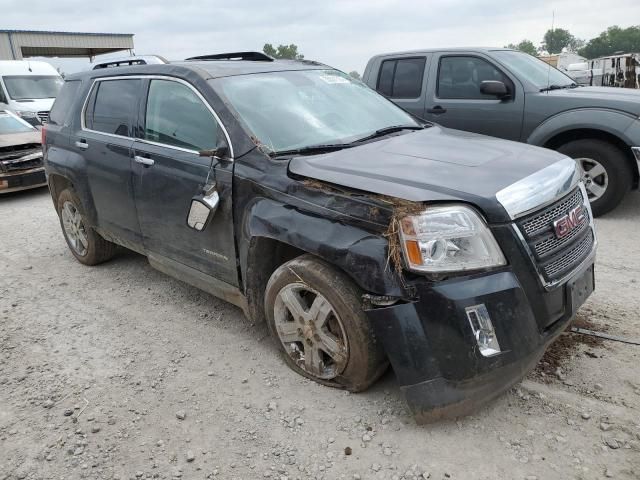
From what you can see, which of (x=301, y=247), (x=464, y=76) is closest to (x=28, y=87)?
(x=464, y=76)

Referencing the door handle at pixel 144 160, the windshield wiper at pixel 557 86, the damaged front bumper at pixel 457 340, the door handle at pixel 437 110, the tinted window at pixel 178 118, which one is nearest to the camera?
the damaged front bumper at pixel 457 340

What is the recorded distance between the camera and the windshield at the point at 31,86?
47.1 ft

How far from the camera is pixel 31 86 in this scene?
14672 millimetres

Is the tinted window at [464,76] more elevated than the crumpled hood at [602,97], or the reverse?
the tinted window at [464,76]

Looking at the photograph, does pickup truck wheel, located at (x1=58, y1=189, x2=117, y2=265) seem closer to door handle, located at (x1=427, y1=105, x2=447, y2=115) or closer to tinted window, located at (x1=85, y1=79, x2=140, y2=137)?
tinted window, located at (x1=85, y1=79, x2=140, y2=137)

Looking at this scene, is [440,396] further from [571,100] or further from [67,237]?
[571,100]

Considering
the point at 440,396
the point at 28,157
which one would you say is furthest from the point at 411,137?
the point at 28,157

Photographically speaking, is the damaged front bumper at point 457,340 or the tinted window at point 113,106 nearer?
the damaged front bumper at point 457,340

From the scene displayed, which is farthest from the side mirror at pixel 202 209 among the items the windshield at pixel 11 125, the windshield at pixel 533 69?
the windshield at pixel 11 125

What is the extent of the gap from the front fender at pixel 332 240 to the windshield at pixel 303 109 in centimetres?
44

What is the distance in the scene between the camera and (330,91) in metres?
3.79

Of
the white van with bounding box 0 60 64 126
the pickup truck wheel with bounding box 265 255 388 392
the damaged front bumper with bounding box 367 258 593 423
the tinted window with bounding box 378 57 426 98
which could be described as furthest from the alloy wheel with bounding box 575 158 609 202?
the white van with bounding box 0 60 64 126

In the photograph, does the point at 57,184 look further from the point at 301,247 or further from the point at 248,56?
the point at 301,247

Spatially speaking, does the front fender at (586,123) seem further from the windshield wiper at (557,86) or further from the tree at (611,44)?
the tree at (611,44)
